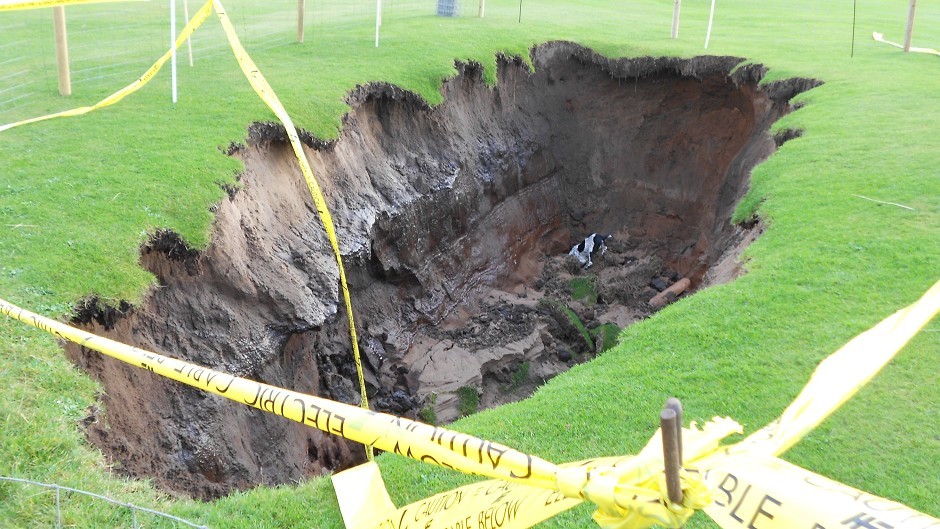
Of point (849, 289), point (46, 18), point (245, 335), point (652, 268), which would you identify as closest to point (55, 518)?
point (245, 335)

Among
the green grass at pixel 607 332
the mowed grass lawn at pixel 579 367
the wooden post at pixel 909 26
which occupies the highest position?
the wooden post at pixel 909 26

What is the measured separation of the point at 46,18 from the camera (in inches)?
723

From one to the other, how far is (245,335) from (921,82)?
1381cm

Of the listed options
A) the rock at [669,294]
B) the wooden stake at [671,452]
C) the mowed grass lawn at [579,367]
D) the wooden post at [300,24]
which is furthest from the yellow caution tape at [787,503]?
the wooden post at [300,24]

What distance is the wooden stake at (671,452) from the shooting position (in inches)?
98.3

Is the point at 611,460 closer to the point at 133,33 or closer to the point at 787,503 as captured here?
the point at 787,503

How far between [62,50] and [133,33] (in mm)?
5886

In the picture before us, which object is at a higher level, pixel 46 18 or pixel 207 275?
pixel 46 18

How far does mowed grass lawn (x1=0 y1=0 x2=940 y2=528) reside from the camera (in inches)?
219

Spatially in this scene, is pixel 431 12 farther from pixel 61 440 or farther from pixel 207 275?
pixel 61 440

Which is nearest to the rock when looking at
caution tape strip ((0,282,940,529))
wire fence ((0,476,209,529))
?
caution tape strip ((0,282,940,529))

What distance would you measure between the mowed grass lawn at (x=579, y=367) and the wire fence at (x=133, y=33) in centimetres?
12

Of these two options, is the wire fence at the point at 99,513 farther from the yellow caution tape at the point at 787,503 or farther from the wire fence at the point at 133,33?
the wire fence at the point at 133,33

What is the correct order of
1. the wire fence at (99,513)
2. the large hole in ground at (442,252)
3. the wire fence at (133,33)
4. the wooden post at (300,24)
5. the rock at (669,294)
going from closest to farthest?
the wire fence at (99,513)
the large hole in ground at (442,252)
the wire fence at (133,33)
the rock at (669,294)
the wooden post at (300,24)
